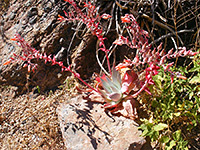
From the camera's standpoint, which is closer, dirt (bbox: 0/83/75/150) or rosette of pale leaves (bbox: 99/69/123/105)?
rosette of pale leaves (bbox: 99/69/123/105)

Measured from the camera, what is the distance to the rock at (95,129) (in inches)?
69.2

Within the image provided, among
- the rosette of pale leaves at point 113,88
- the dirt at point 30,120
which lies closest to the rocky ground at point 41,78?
the dirt at point 30,120

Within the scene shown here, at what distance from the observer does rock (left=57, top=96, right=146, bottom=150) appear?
5.76ft

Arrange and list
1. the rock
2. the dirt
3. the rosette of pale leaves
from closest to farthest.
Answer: the rock, the rosette of pale leaves, the dirt

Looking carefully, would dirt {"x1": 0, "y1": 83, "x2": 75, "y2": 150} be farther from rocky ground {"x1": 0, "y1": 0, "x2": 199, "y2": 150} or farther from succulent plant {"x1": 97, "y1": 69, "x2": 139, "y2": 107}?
succulent plant {"x1": 97, "y1": 69, "x2": 139, "y2": 107}

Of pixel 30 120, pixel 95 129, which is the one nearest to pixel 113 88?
pixel 95 129

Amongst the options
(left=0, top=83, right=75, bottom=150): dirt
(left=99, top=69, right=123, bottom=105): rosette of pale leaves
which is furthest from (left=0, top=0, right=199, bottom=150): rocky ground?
(left=99, top=69, right=123, bottom=105): rosette of pale leaves

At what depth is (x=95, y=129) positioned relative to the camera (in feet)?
6.29

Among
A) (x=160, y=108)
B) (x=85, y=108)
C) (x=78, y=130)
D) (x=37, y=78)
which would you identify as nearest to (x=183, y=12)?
(x=160, y=108)

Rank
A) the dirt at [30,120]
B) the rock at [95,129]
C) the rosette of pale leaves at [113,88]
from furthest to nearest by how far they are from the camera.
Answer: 1. the dirt at [30,120]
2. the rosette of pale leaves at [113,88]
3. the rock at [95,129]

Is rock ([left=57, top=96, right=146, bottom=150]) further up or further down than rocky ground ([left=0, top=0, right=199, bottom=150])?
further down

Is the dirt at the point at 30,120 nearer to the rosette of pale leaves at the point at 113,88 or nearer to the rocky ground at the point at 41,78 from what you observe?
the rocky ground at the point at 41,78

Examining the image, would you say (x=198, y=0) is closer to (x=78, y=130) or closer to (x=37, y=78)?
(x=78, y=130)

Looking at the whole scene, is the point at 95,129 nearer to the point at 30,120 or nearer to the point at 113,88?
the point at 113,88
